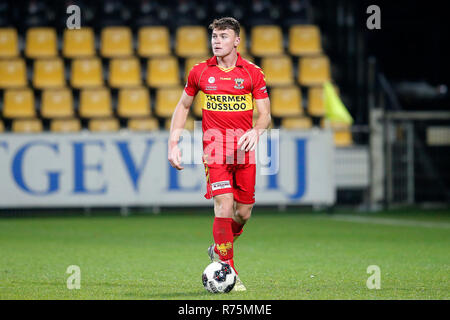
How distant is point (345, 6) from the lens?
17.8m

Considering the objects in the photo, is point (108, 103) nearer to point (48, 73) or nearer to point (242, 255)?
point (48, 73)

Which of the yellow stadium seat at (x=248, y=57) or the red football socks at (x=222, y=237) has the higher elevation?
the yellow stadium seat at (x=248, y=57)

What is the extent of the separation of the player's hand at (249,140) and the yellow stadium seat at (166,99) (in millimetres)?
10402

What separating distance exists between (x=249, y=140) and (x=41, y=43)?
39.9ft

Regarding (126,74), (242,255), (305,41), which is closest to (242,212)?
(242,255)

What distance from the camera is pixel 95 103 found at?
54.3ft

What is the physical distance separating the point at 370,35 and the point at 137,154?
6.71m

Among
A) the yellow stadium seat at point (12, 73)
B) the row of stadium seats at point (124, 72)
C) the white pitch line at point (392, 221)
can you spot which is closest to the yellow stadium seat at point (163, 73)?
the row of stadium seats at point (124, 72)

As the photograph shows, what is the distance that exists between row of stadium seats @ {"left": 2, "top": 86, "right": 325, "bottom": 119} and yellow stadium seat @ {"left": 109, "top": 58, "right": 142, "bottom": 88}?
0.34m

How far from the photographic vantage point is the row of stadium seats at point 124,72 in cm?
1691

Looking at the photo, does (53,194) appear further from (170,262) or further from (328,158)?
(170,262)

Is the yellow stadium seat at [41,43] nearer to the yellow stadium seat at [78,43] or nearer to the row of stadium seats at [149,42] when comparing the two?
the row of stadium seats at [149,42]
